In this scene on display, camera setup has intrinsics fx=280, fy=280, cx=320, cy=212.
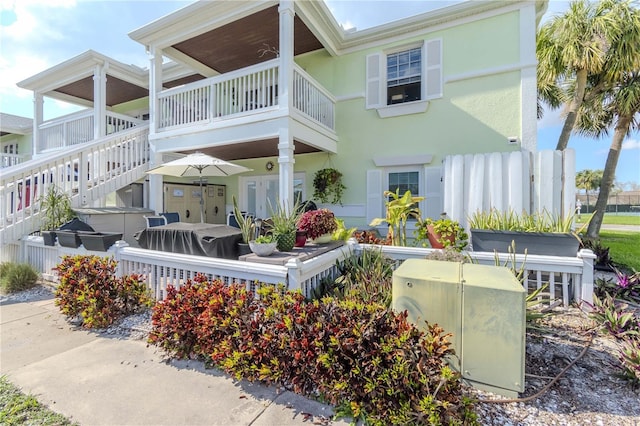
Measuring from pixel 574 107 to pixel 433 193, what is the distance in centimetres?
483

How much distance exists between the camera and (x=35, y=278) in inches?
197

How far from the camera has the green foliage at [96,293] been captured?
10.9ft

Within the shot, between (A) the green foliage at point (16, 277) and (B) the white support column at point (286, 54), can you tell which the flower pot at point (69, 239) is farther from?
(B) the white support column at point (286, 54)

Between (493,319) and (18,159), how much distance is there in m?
20.5

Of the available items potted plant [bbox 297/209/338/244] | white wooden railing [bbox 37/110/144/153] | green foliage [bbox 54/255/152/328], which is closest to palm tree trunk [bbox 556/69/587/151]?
potted plant [bbox 297/209/338/244]

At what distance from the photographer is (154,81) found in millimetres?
7586

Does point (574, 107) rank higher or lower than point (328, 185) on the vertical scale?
higher

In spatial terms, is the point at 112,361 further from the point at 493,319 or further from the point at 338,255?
the point at 493,319

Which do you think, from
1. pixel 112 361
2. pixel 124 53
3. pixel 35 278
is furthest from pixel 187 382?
pixel 124 53

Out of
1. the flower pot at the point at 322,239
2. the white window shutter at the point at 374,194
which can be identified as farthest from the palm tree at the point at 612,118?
the flower pot at the point at 322,239

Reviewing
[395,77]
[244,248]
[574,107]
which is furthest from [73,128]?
[574,107]

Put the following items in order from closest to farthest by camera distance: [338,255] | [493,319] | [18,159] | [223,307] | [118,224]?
[493,319] → [223,307] → [338,255] → [118,224] → [18,159]

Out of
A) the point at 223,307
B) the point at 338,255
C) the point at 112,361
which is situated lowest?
the point at 112,361

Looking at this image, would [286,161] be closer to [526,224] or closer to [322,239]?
[322,239]
